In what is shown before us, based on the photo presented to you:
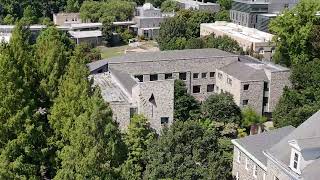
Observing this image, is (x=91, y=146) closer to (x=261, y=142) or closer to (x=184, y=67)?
(x=261, y=142)

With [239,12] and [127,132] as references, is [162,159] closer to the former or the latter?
[127,132]

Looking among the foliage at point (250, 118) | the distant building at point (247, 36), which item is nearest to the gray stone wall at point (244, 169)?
the foliage at point (250, 118)

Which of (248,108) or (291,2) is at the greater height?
(291,2)

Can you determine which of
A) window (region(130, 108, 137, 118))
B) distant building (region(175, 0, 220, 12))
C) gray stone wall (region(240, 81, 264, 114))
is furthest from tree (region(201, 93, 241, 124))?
distant building (region(175, 0, 220, 12))

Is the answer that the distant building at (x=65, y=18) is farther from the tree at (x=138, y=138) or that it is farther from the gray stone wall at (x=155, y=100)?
the tree at (x=138, y=138)

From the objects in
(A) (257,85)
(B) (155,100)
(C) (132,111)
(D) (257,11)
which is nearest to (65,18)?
(D) (257,11)

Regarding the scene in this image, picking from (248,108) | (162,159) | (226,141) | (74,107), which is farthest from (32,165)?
(248,108)
